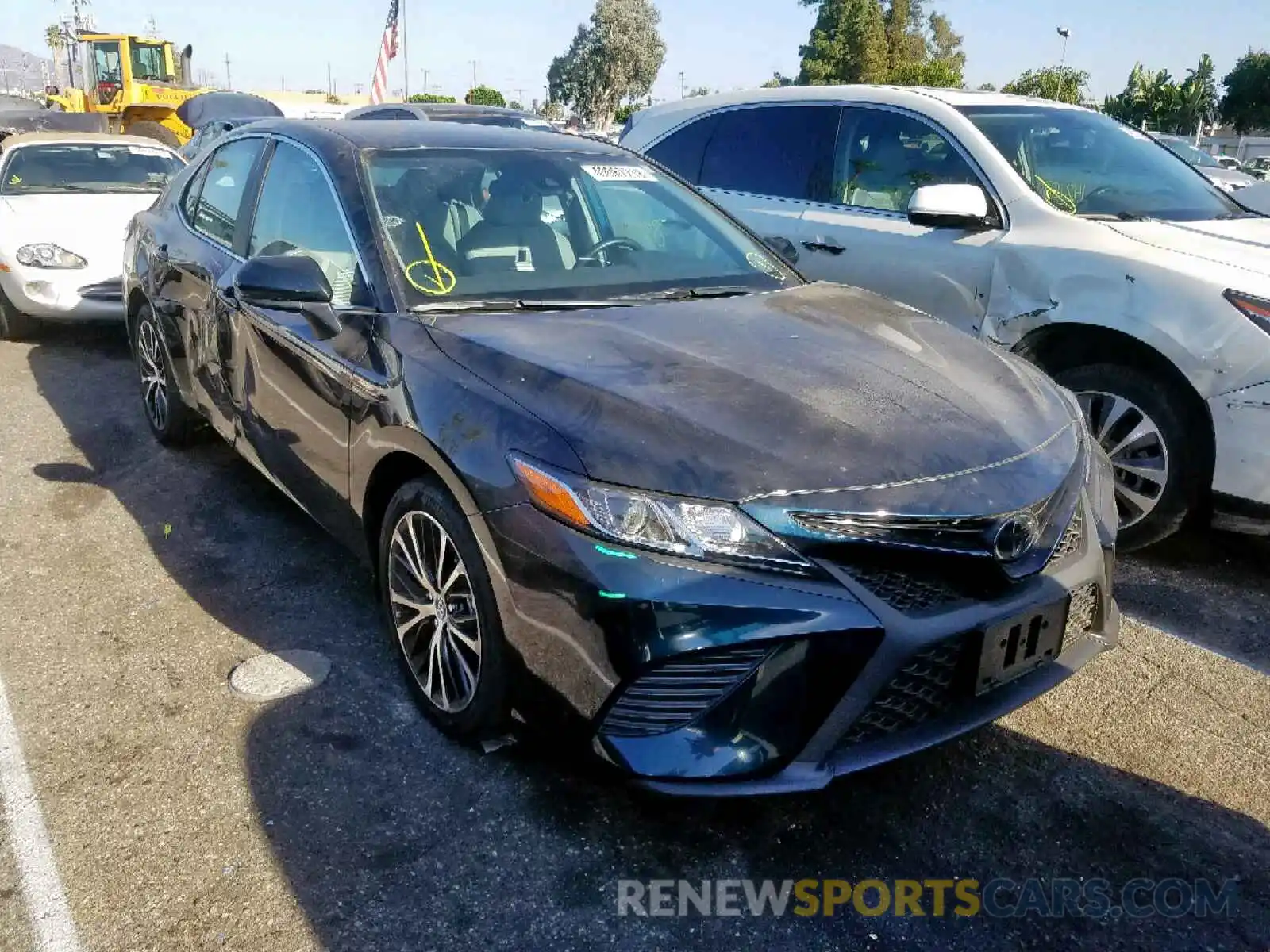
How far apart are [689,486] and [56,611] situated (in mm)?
2529

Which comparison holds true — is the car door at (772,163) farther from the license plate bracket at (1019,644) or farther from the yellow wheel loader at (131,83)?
the yellow wheel loader at (131,83)

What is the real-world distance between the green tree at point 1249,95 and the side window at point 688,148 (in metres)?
67.4

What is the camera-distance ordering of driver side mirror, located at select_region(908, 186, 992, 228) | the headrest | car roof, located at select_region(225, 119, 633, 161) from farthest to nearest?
driver side mirror, located at select_region(908, 186, 992, 228), car roof, located at select_region(225, 119, 633, 161), the headrest

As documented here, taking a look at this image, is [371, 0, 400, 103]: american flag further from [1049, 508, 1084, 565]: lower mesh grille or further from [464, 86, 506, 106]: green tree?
[464, 86, 506, 106]: green tree

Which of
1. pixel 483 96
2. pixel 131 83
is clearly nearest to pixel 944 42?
pixel 483 96

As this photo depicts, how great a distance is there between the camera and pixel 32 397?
6219 millimetres

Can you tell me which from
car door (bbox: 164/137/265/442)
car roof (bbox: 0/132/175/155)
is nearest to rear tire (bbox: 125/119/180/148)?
car roof (bbox: 0/132/175/155)

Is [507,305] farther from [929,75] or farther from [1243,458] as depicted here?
[929,75]

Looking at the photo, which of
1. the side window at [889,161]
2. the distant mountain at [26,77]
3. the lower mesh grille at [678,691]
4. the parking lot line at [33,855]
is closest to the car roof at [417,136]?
the side window at [889,161]

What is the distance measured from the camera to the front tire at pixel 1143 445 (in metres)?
3.80

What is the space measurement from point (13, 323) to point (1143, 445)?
7.47 m

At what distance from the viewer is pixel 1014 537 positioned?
2.26m

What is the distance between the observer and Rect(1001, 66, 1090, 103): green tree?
2242 inches

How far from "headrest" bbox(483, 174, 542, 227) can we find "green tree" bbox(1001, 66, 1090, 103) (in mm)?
57961
